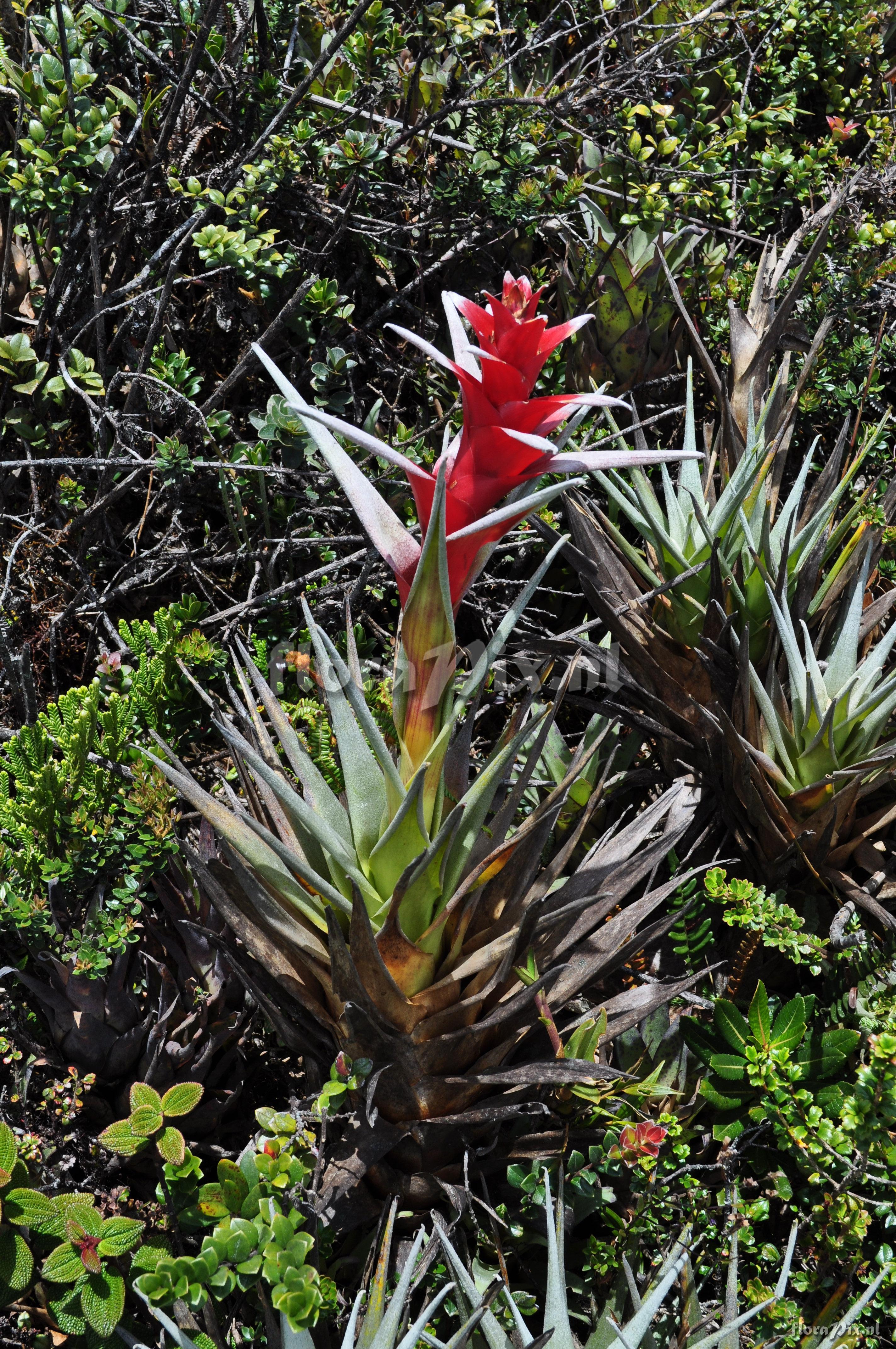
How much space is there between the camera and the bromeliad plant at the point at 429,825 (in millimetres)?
1056

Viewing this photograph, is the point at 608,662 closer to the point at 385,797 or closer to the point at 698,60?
the point at 385,797

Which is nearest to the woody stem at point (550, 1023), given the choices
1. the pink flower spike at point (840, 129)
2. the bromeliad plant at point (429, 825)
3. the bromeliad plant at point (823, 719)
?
the bromeliad plant at point (429, 825)

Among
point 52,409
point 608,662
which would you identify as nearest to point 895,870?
point 608,662

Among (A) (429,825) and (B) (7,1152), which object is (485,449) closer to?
(A) (429,825)

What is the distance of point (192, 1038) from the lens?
1468 millimetres

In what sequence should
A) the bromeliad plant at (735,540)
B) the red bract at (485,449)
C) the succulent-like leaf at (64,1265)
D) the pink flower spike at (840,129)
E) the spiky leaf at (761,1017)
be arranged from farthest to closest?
the pink flower spike at (840,129) → the bromeliad plant at (735,540) → the spiky leaf at (761,1017) → the succulent-like leaf at (64,1265) → the red bract at (485,449)

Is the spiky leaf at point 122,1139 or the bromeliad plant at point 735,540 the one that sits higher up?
the bromeliad plant at point 735,540

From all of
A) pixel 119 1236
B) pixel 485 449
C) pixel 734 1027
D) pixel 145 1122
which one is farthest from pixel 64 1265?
pixel 485 449

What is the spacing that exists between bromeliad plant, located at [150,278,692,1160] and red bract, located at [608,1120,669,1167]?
5.3 inches

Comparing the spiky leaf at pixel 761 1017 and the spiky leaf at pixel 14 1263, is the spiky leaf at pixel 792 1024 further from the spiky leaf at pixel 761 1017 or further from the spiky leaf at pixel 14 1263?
the spiky leaf at pixel 14 1263

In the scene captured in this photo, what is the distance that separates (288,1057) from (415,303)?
1833 mm

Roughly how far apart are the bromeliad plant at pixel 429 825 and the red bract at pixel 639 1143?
14 centimetres

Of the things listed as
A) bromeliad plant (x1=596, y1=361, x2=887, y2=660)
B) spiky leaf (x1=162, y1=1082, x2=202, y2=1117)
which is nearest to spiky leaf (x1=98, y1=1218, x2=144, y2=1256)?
spiky leaf (x1=162, y1=1082, x2=202, y2=1117)

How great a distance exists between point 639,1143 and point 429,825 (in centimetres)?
48
